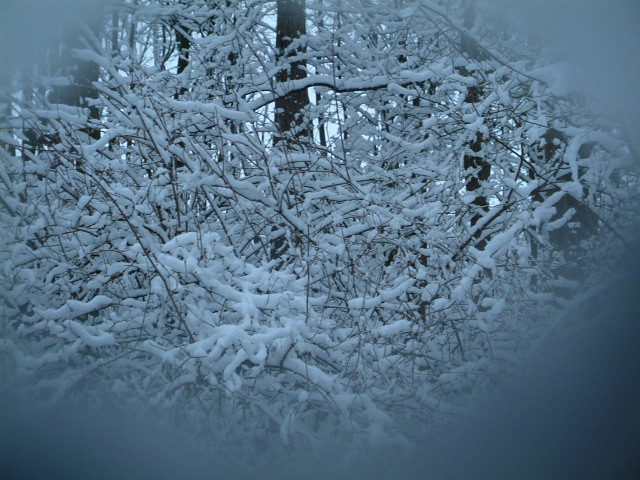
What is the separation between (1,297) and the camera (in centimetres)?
299

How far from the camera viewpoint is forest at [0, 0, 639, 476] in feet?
8.96

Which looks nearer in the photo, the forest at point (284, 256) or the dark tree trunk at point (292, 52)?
the forest at point (284, 256)

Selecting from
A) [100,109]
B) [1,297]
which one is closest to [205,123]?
[100,109]

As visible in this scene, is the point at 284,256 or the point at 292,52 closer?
the point at 284,256

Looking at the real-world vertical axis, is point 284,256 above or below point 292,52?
below

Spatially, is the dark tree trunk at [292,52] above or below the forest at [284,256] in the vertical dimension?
above

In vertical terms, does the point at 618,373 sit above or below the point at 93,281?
below

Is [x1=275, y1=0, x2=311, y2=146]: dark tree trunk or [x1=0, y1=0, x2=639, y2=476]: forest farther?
[x1=275, y1=0, x2=311, y2=146]: dark tree trunk

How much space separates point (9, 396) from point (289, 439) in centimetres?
140

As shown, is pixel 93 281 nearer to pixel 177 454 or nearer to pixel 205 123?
pixel 177 454

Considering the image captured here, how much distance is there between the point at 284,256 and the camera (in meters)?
3.36

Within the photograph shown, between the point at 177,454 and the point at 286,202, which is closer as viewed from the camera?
the point at 177,454

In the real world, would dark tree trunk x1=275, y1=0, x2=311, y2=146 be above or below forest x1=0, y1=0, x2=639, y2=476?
above

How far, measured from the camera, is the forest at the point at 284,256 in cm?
273
